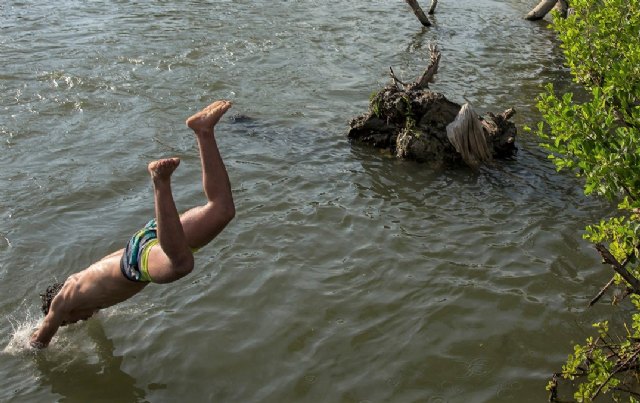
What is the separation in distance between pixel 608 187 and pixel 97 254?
4.89 m

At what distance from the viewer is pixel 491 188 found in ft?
26.8

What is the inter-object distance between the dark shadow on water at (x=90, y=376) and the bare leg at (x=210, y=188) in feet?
4.05

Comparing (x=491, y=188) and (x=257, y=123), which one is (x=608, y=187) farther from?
(x=257, y=123)

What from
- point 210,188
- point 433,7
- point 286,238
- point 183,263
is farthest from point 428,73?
point 433,7

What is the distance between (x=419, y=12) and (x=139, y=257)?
11524 mm

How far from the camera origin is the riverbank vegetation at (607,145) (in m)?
4.12

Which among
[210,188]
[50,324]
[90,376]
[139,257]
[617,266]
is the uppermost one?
[210,188]

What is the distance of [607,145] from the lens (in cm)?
430

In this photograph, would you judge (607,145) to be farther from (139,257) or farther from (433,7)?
(433,7)

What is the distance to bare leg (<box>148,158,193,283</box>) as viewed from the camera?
4.35m

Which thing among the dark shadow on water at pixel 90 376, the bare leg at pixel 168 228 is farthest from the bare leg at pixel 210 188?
the dark shadow on water at pixel 90 376

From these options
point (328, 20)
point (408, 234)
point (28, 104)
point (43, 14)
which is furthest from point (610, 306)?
point (43, 14)

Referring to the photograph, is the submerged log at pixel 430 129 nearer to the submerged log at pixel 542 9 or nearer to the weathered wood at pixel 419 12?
the weathered wood at pixel 419 12


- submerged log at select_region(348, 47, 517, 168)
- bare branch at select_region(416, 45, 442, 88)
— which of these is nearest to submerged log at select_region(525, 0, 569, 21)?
bare branch at select_region(416, 45, 442, 88)
